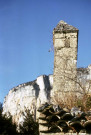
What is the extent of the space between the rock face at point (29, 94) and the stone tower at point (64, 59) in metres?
19.8

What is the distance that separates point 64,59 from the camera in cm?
665

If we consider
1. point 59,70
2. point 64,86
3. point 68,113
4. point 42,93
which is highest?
point 42,93

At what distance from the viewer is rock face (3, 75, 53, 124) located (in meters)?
27.0

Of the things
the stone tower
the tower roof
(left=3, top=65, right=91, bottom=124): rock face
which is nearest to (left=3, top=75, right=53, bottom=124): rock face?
(left=3, top=65, right=91, bottom=124): rock face

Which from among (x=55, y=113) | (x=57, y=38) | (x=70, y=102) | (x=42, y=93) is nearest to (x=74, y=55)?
(x=57, y=38)

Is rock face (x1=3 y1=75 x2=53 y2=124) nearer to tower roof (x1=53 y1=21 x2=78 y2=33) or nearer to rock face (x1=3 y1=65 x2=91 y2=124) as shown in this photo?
rock face (x1=3 y1=65 x2=91 y2=124)

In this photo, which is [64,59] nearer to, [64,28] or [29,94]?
[64,28]

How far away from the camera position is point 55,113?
3658mm

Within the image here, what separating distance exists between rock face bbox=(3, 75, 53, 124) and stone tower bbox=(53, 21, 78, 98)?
1981 centimetres

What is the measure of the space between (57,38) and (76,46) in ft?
2.19

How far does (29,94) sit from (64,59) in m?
21.8

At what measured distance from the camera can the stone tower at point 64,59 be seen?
6.40 meters

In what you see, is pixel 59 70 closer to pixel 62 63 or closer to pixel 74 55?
pixel 62 63

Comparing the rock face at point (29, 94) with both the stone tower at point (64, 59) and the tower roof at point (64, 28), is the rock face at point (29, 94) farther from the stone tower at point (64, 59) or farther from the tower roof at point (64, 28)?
the stone tower at point (64, 59)
